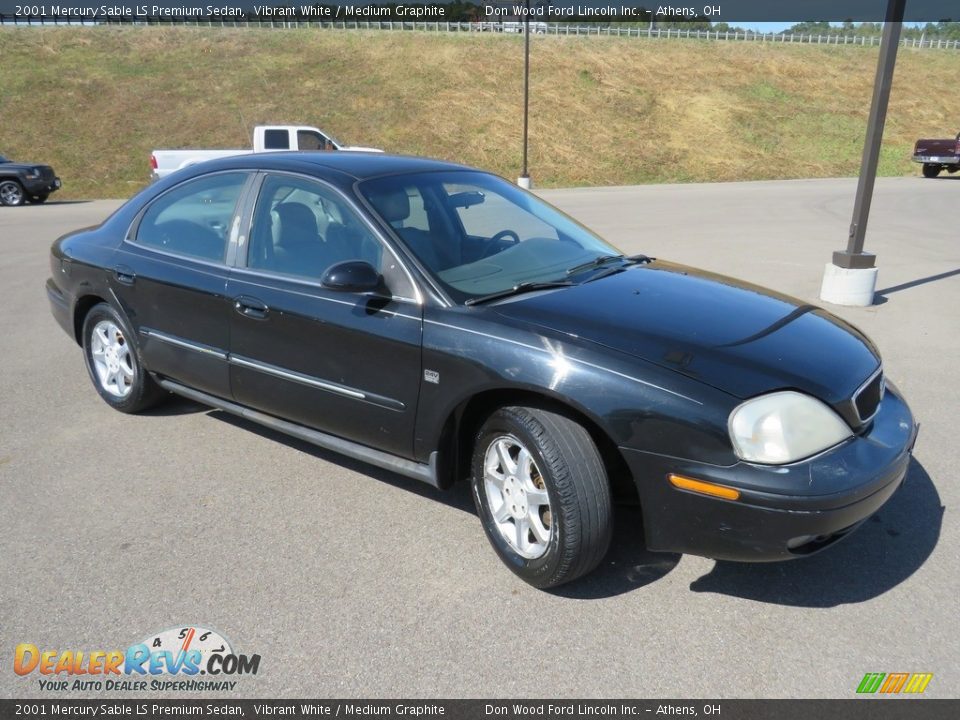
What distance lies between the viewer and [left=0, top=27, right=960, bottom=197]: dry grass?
111 feet

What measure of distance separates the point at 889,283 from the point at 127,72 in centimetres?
4042

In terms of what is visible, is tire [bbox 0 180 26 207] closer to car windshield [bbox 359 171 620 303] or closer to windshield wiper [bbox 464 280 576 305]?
car windshield [bbox 359 171 620 303]

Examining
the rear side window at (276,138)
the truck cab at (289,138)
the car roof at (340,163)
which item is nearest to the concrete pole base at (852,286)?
the car roof at (340,163)

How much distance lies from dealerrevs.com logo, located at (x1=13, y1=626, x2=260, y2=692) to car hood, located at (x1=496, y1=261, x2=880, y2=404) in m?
1.66

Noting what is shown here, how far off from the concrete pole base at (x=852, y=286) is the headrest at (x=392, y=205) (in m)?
5.73

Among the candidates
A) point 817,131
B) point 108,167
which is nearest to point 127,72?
point 108,167

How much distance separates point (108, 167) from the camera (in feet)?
98.6

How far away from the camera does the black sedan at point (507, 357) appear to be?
2707 millimetres

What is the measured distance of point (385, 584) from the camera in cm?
313

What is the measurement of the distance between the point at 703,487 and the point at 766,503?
8.2 inches

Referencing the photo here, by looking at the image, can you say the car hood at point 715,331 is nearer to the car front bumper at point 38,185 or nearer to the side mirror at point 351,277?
the side mirror at point 351,277

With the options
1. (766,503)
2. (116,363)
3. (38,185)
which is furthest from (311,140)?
(766,503)

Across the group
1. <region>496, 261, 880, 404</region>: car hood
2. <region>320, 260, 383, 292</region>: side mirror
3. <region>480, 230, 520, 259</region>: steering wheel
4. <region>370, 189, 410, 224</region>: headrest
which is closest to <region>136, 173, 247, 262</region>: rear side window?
<region>370, 189, 410, 224</region>: headrest
